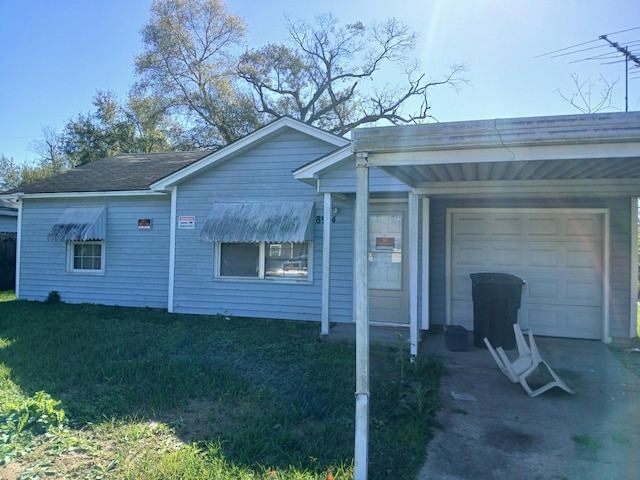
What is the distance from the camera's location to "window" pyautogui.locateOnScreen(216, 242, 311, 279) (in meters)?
9.04

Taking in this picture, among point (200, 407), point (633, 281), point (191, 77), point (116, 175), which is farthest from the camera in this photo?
point (191, 77)

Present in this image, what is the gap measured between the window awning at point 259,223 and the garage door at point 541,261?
2.83 metres

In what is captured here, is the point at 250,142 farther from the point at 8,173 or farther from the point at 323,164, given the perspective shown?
the point at 8,173

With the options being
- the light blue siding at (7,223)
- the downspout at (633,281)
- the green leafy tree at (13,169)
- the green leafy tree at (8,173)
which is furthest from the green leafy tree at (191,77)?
the downspout at (633,281)

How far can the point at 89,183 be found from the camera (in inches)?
443

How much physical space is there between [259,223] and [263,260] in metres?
0.89

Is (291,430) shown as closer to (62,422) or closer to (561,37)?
(62,422)

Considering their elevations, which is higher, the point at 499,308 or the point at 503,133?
the point at 503,133

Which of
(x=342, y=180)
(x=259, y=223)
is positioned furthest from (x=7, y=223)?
(x=342, y=180)

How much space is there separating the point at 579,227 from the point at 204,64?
79.0ft

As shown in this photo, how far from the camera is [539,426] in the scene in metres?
4.10

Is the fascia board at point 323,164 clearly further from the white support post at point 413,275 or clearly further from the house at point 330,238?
the white support post at point 413,275

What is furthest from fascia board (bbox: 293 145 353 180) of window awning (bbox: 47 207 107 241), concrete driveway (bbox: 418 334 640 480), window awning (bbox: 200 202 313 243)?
window awning (bbox: 47 207 107 241)

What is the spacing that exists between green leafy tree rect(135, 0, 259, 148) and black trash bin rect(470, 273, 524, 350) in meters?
20.9
